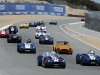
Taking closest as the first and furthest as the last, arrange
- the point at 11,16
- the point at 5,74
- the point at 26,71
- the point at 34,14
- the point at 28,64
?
the point at 5,74
the point at 26,71
the point at 28,64
the point at 11,16
the point at 34,14

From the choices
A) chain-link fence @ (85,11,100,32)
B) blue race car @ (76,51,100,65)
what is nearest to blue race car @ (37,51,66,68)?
blue race car @ (76,51,100,65)

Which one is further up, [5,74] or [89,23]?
[5,74]

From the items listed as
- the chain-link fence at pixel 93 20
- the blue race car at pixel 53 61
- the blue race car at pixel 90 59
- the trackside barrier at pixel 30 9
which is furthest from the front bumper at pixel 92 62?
the trackside barrier at pixel 30 9

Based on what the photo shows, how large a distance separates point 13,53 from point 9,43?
29.5ft

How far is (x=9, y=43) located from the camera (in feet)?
132

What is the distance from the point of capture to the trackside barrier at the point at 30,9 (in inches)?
3888

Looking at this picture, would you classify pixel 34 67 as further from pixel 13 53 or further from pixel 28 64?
pixel 13 53

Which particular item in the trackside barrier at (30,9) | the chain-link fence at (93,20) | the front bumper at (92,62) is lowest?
the trackside barrier at (30,9)

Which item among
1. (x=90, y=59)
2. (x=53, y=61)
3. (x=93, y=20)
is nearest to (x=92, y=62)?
(x=90, y=59)

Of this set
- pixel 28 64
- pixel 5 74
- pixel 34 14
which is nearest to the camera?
pixel 5 74

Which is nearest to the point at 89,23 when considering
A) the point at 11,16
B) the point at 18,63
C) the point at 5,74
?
the point at 11,16

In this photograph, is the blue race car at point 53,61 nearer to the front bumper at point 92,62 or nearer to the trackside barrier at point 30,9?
the front bumper at point 92,62

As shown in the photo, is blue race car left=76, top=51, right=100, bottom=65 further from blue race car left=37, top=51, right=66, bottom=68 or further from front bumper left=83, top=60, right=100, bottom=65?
blue race car left=37, top=51, right=66, bottom=68

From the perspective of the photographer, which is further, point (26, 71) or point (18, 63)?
point (18, 63)
